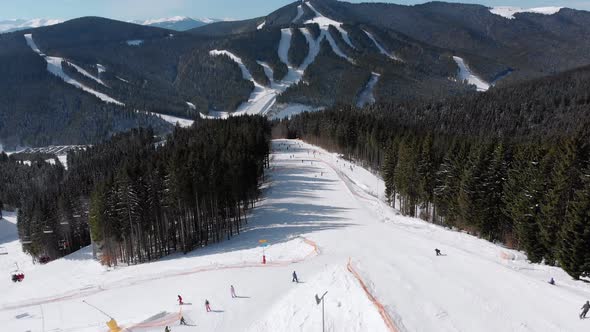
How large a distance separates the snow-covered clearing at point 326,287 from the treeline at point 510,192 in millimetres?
3289

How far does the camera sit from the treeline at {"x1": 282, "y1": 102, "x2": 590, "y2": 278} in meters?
37.7

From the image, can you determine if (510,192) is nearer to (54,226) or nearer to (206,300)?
(206,300)

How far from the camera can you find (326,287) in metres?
34.0

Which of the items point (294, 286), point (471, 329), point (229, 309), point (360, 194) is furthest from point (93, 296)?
point (360, 194)

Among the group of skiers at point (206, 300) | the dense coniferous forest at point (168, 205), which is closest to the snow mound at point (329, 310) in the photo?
the group of skiers at point (206, 300)

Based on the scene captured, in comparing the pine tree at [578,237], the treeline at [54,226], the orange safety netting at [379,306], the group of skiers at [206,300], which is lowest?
the treeline at [54,226]

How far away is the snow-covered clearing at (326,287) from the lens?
2864cm

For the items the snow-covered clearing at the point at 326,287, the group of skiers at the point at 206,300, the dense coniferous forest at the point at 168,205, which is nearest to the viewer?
the snow-covered clearing at the point at 326,287

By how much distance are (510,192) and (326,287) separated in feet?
88.2

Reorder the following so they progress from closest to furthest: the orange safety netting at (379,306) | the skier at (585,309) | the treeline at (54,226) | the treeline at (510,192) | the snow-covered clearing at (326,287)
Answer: the orange safety netting at (379,306) < the skier at (585,309) < the snow-covered clearing at (326,287) < the treeline at (510,192) < the treeline at (54,226)

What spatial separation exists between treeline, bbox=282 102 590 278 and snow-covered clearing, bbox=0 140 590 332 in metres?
3.29

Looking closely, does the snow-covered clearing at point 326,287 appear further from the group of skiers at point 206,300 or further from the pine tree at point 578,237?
the pine tree at point 578,237

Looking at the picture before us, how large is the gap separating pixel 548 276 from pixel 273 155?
98982 millimetres

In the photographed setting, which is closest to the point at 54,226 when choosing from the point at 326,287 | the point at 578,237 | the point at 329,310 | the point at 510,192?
the point at 326,287
